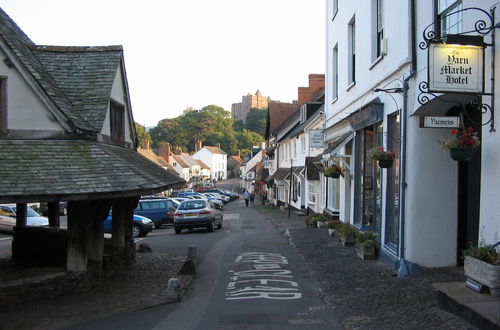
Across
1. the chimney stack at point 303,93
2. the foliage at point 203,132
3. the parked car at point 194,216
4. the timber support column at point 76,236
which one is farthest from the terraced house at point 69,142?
the foliage at point 203,132

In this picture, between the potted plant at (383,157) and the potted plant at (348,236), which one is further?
the potted plant at (348,236)

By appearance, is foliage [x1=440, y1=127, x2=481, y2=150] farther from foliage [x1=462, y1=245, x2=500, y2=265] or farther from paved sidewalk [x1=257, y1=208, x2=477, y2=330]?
paved sidewalk [x1=257, y1=208, x2=477, y2=330]

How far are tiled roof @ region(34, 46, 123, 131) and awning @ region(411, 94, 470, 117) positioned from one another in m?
6.54

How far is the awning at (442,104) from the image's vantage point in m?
8.04

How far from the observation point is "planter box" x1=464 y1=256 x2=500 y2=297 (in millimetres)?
5922

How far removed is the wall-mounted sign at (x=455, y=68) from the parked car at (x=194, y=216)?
17.5 meters

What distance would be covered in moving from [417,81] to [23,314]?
8.14 meters

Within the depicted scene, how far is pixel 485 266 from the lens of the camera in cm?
604

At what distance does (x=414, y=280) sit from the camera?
8836 millimetres

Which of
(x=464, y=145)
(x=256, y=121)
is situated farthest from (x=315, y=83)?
(x=256, y=121)

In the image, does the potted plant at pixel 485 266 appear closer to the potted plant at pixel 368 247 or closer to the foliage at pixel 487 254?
the foliage at pixel 487 254

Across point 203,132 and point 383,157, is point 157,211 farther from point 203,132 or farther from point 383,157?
point 203,132

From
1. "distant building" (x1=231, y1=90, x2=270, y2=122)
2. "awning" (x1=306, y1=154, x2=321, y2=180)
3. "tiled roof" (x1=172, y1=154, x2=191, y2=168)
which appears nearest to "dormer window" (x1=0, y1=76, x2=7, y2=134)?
"awning" (x1=306, y1=154, x2=321, y2=180)

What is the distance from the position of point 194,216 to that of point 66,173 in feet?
48.1
